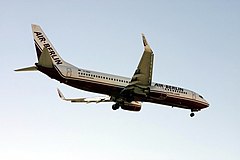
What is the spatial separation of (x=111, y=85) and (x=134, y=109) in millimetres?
12724

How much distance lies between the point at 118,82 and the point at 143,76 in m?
6.02

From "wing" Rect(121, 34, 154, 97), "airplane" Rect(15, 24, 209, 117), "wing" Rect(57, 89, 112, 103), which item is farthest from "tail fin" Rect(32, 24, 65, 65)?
"wing" Rect(57, 89, 112, 103)

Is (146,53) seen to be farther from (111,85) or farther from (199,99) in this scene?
(199,99)

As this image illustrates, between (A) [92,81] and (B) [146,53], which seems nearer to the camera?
(B) [146,53]

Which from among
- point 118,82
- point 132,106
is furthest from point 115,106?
point 118,82

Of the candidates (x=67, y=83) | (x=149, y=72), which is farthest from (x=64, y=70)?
(x=149, y=72)

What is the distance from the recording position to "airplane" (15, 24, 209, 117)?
210ft

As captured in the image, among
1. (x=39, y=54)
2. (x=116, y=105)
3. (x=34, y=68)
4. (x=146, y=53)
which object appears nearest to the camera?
(x=146, y=53)

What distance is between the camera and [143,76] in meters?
65.5

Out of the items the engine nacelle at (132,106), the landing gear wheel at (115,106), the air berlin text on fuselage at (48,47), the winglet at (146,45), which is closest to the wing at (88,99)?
the engine nacelle at (132,106)

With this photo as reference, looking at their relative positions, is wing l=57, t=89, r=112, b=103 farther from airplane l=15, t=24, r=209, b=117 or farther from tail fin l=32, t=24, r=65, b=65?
tail fin l=32, t=24, r=65, b=65

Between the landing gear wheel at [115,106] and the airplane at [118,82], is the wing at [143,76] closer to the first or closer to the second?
the airplane at [118,82]

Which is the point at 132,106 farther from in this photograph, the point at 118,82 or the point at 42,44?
the point at 42,44

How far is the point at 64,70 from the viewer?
6694cm
